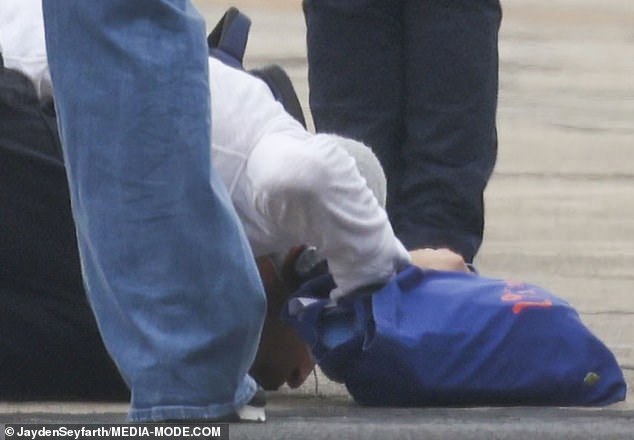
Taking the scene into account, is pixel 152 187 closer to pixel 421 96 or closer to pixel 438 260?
pixel 438 260

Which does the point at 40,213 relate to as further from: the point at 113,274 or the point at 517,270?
the point at 517,270

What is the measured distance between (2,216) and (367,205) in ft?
2.04

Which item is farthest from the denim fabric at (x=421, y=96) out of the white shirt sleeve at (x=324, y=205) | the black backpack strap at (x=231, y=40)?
the white shirt sleeve at (x=324, y=205)

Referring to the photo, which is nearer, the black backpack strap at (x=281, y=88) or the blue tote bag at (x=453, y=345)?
the blue tote bag at (x=453, y=345)

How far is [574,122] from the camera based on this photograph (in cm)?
709

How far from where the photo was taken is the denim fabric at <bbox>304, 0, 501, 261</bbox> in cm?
388

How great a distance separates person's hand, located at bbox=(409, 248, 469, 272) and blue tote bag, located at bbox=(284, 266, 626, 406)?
0.20 metres

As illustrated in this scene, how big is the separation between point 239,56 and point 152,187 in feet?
3.60

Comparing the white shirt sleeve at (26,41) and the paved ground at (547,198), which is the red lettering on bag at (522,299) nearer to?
the paved ground at (547,198)

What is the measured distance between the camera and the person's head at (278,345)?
336cm

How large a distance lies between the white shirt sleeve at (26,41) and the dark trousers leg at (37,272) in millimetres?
26

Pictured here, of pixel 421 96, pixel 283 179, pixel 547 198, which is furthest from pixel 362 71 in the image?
pixel 547 198

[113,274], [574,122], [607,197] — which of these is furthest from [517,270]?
[113,274]

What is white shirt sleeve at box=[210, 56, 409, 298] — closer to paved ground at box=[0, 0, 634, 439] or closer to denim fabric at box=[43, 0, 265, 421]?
paved ground at box=[0, 0, 634, 439]
